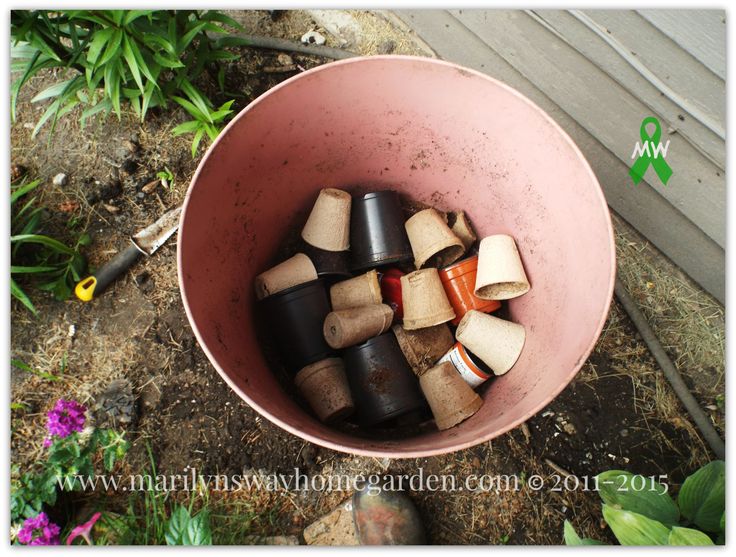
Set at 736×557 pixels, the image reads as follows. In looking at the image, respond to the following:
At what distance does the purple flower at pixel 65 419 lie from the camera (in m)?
1.77

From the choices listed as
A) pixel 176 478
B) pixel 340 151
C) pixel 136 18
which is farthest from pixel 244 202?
pixel 176 478

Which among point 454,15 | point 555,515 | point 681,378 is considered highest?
point 454,15

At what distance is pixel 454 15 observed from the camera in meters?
2.38

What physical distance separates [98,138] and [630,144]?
2226 mm

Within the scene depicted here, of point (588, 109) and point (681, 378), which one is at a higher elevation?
point (588, 109)

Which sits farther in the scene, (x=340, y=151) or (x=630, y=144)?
(x=630, y=144)

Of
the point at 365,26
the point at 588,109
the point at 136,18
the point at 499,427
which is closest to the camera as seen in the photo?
the point at 499,427

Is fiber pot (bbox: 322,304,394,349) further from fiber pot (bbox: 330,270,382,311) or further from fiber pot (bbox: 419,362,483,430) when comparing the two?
fiber pot (bbox: 419,362,483,430)

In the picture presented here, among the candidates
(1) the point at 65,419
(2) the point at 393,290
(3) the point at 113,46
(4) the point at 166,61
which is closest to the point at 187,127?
(4) the point at 166,61

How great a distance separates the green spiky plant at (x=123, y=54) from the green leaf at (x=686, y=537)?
2007 millimetres

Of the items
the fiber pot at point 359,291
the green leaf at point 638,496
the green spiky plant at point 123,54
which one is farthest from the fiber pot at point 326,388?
the green spiky plant at point 123,54

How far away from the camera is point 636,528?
1570 millimetres

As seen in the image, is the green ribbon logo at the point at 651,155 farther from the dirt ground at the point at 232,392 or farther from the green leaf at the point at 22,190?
the green leaf at the point at 22,190

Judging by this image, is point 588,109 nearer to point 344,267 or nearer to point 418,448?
point 344,267
